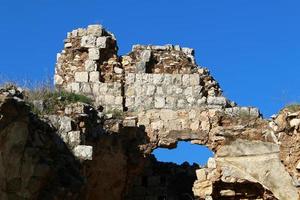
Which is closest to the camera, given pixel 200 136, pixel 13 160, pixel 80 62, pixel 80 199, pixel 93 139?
pixel 13 160

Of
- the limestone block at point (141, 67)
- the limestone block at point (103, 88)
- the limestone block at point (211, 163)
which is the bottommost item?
the limestone block at point (211, 163)

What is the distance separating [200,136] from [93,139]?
2683mm

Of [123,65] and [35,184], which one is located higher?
[123,65]

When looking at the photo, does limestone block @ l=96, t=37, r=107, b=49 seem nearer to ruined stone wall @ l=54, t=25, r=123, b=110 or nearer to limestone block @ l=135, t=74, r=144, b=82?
ruined stone wall @ l=54, t=25, r=123, b=110

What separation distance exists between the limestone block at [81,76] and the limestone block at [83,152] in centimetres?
463

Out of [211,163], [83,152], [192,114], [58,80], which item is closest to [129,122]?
[192,114]

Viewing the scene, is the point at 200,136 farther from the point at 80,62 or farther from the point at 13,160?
the point at 13,160

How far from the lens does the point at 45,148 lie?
1084 centimetres

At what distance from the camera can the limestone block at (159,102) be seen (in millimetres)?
15711

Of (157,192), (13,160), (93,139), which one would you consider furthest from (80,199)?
(157,192)

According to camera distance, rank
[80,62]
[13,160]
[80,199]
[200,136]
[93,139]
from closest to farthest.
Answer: [13,160]
[80,199]
[93,139]
[200,136]
[80,62]

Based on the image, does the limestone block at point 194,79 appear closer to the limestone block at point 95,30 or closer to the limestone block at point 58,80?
the limestone block at point 95,30

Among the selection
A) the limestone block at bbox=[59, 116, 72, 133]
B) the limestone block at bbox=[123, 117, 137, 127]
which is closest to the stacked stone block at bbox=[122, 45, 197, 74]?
the limestone block at bbox=[123, 117, 137, 127]

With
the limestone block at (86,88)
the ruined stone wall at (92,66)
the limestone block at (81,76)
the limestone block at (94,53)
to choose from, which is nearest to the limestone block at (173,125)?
the ruined stone wall at (92,66)
